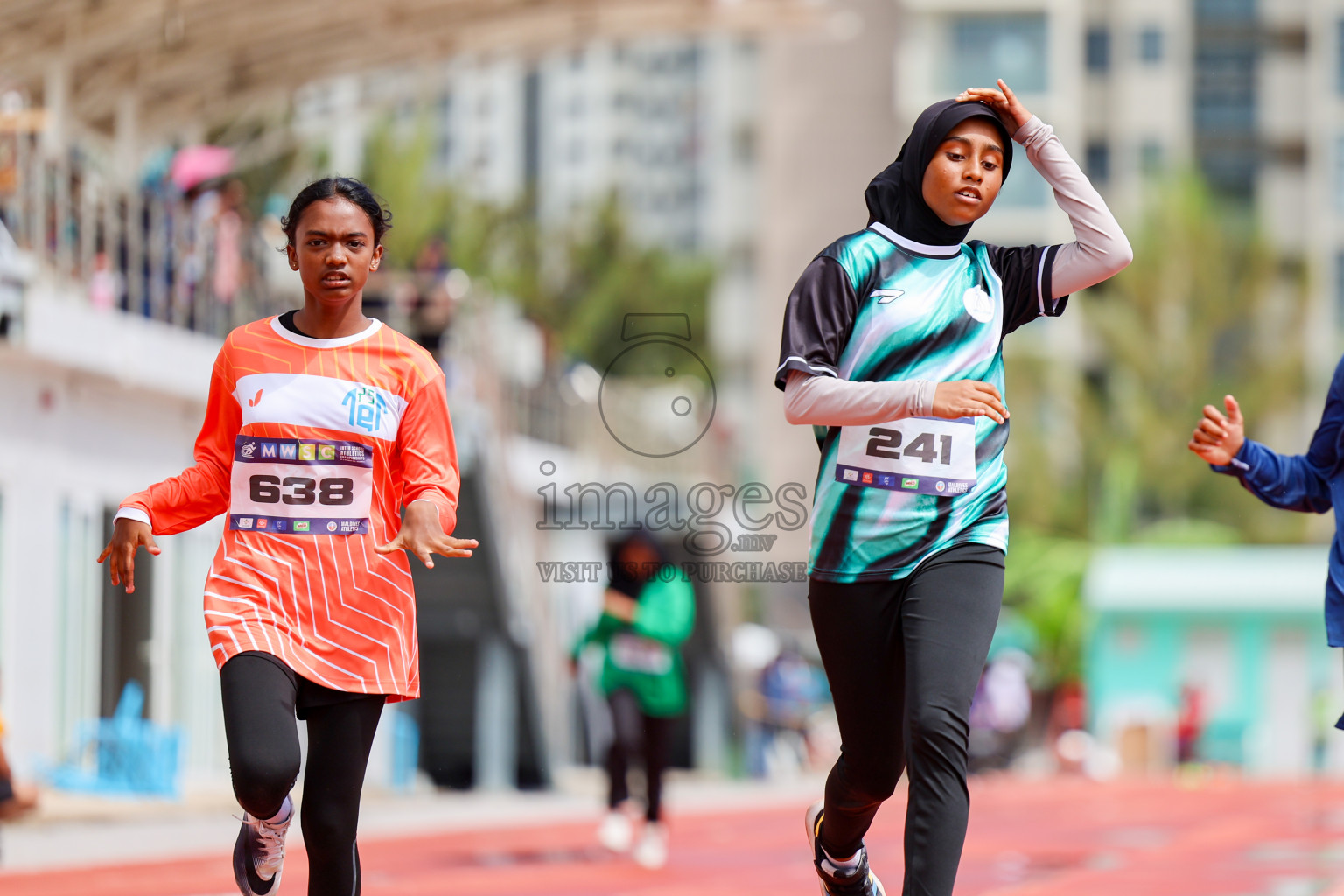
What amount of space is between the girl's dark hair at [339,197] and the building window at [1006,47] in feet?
153

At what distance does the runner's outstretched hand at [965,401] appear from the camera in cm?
457

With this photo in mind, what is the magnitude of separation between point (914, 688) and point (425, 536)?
1.17m

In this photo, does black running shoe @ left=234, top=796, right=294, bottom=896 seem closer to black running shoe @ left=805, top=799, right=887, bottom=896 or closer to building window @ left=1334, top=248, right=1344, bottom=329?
black running shoe @ left=805, top=799, right=887, bottom=896

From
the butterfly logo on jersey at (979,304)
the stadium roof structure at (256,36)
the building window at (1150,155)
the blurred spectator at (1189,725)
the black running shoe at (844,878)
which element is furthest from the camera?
the building window at (1150,155)

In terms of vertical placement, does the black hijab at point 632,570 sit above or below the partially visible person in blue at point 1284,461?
below

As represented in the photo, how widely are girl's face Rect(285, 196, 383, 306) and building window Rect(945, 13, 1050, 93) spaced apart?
46.7 m

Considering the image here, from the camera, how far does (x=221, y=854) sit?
1091cm

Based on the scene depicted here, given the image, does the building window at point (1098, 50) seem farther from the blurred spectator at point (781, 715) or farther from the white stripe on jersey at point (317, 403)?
the white stripe on jersey at point (317, 403)

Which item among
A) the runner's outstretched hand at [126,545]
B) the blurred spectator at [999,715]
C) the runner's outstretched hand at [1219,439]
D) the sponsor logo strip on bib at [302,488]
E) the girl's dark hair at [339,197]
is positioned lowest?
the blurred spectator at [999,715]

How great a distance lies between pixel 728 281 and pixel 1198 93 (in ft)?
46.9

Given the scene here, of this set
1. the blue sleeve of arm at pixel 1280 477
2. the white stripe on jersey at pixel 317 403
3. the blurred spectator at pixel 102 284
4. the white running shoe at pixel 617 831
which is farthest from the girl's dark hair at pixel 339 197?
the blurred spectator at pixel 102 284

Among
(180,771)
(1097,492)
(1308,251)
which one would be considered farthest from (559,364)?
(1308,251)

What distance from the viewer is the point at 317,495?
488cm

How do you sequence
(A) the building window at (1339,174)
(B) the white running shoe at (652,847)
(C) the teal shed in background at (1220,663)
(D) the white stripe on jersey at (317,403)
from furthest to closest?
1. (A) the building window at (1339,174)
2. (C) the teal shed in background at (1220,663)
3. (B) the white running shoe at (652,847)
4. (D) the white stripe on jersey at (317,403)
